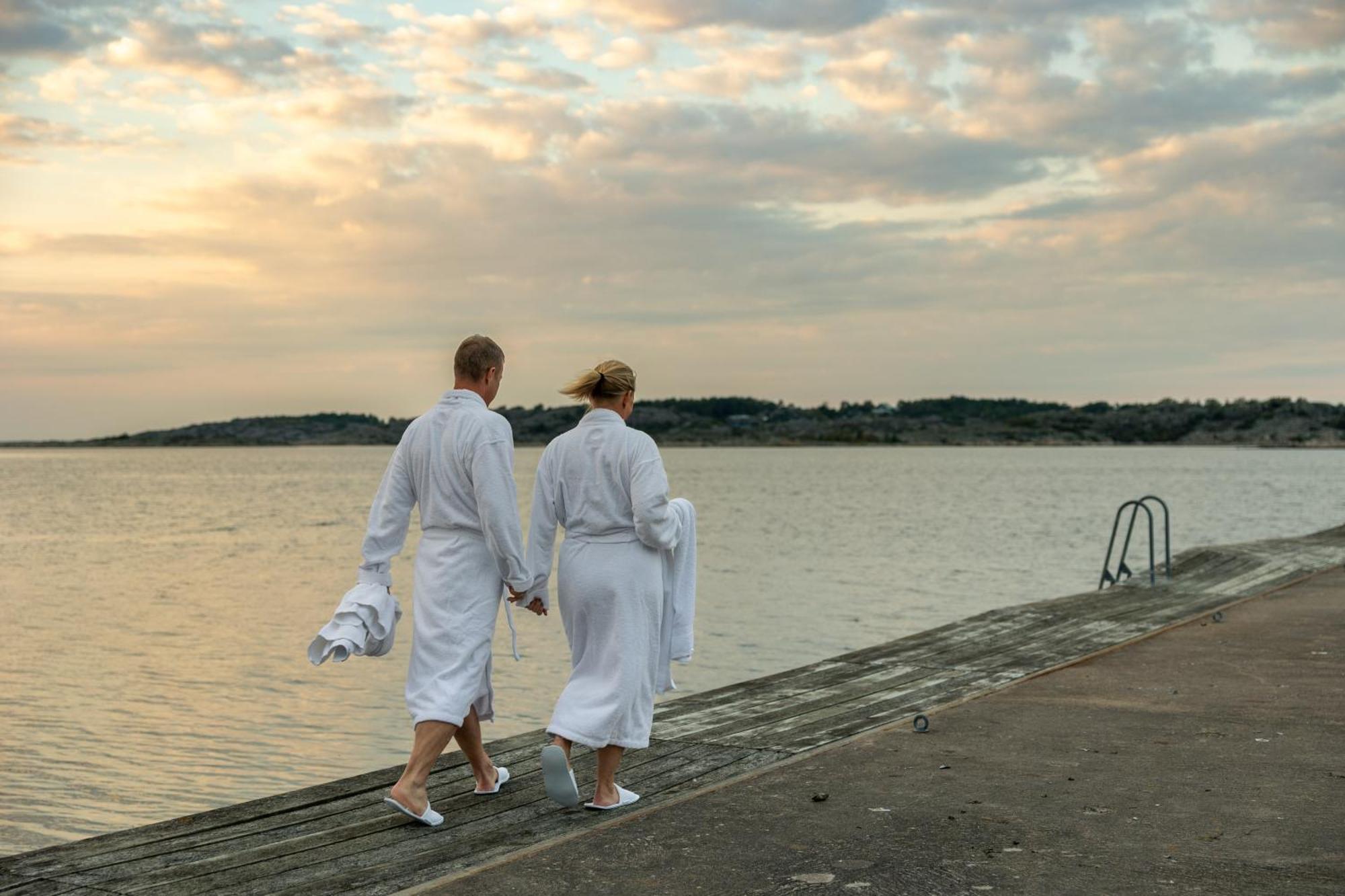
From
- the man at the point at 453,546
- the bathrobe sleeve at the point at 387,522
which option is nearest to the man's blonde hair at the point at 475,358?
the man at the point at 453,546

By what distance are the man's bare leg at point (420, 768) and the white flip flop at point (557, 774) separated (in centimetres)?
41

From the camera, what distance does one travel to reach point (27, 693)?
15.0 metres

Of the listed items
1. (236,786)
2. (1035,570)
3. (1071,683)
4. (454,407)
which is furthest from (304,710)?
(1035,570)

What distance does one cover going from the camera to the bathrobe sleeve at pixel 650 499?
5.25 meters

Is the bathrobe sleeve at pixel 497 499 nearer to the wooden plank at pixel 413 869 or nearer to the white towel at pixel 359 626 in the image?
the white towel at pixel 359 626

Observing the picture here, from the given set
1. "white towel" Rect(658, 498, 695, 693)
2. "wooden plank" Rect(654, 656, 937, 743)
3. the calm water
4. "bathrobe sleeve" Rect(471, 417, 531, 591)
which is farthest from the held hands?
the calm water

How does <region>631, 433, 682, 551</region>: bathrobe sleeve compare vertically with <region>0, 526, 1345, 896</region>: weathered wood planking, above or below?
above

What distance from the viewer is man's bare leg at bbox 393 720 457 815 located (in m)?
5.09

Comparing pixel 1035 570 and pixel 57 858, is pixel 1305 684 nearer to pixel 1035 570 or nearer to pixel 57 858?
pixel 57 858

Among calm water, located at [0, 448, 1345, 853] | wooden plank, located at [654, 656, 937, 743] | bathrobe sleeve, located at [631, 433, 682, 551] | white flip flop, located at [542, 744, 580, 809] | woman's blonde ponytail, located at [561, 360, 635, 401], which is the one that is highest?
woman's blonde ponytail, located at [561, 360, 635, 401]

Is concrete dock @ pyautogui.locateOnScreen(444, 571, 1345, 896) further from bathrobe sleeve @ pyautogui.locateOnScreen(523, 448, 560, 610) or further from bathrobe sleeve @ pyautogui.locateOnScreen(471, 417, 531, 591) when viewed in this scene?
bathrobe sleeve @ pyautogui.locateOnScreen(471, 417, 531, 591)

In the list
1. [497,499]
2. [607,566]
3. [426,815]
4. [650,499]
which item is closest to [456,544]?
[497,499]

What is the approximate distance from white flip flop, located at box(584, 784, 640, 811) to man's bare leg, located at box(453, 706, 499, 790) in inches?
18.8

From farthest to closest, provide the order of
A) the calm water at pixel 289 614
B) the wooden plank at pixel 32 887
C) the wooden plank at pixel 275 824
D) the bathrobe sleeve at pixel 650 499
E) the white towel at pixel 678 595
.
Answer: the calm water at pixel 289 614, the white towel at pixel 678 595, the bathrobe sleeve at pixel 650 499, the wooden plank at pixel 275 824, the wooden plank at pixel 32 887
